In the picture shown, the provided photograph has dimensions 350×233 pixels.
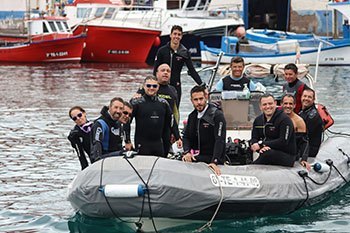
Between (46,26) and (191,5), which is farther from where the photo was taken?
(191,5)

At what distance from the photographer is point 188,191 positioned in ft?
32.0

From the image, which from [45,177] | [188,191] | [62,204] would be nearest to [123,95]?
[45,177]

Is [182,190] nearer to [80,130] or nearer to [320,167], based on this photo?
[80,130]

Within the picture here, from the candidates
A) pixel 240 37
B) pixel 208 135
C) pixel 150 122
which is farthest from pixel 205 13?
pixel 208 135

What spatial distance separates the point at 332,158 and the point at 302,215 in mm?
1774

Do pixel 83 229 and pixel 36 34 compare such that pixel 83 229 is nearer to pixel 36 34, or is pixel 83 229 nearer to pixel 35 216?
pixel 35 216

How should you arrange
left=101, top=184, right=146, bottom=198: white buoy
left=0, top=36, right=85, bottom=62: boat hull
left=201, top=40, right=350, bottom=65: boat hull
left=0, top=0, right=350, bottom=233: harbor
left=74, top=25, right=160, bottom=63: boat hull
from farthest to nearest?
left=74, top=25, right=160, bottom=63: boat hull → left=0, top=36, right=85, bottom=62: boat hull → left=201, top=40, right=350, bottom=65: boat hull → left=0, top=0, right=350, bottom=233: harbor → left=101, top=184, right=146, bottom=198: white buoy

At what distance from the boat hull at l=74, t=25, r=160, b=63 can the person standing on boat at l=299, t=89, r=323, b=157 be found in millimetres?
30756

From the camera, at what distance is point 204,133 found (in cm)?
1083

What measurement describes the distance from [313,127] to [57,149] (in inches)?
232

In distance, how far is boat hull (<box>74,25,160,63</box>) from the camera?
141 feet

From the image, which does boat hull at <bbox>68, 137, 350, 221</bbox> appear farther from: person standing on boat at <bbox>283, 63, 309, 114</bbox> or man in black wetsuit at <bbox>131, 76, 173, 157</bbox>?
person standing on boat at <bbox>283, 63, 309, 114</bbox>

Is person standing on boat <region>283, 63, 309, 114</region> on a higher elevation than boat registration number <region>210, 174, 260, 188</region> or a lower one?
higher

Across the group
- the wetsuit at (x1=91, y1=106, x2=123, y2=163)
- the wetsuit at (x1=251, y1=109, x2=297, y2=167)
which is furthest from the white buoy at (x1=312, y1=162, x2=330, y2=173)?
the wetsuit at (x1=91, y1=106, x2=123, y2=163)
